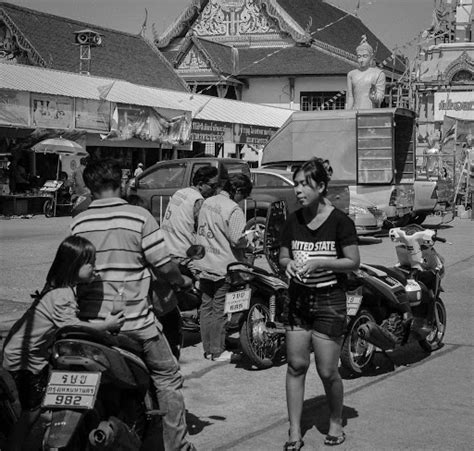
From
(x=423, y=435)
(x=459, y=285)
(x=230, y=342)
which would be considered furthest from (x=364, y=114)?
(x=423, y=435)

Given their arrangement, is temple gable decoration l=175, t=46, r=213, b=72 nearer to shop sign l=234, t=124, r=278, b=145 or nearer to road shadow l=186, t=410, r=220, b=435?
shop sign l=234, t=124, r=278, b=145

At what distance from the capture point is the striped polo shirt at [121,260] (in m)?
4.37

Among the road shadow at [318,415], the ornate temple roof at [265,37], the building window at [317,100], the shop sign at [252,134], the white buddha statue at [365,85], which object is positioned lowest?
the road shadow at [318,415]

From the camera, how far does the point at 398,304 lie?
22.7ft

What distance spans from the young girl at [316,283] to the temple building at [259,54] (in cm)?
3995

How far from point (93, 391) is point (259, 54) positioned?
4438 centimetres

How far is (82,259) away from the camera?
167 inches

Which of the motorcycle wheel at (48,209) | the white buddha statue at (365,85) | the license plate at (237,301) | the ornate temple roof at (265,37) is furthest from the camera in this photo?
the ornate temple roof at (265,37)

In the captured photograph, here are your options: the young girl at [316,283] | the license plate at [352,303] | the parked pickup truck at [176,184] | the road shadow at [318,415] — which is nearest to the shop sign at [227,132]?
the parked pickup truck at [176,184]

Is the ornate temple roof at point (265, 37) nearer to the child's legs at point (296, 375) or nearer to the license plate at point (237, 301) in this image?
the license plate at point (237, 301)

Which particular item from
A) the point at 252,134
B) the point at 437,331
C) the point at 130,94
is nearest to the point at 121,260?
the point at 437,331

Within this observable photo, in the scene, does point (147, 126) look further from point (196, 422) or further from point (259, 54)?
point (196, 422)

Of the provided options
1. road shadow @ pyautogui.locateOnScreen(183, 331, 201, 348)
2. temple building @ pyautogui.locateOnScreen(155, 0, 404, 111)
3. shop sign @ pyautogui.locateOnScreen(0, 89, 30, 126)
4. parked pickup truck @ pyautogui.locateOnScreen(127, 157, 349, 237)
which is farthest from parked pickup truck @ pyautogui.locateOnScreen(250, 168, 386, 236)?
temple building @ pyautogui.locateOnScreen(155, 0, 404, 111)

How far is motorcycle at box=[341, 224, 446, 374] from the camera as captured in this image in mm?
6527
